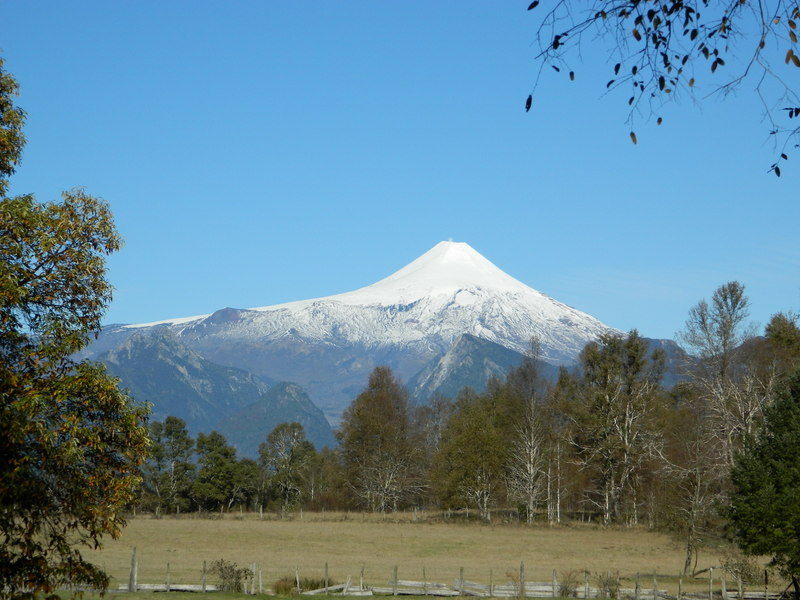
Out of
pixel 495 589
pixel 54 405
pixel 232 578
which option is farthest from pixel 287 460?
pixel 54 405

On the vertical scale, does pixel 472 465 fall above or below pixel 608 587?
above

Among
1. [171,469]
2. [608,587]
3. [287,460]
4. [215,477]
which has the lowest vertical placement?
[608,587]

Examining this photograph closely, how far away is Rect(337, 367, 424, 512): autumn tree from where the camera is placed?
81750mm

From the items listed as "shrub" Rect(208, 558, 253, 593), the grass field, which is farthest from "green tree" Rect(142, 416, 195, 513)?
"shrub" Rect(208, 558, 253, 593)

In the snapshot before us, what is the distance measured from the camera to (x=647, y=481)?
66.9 metres

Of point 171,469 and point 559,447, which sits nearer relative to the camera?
point 559,447

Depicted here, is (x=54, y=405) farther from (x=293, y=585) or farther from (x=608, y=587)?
(x=608, y=587)

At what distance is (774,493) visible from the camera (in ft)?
94.1

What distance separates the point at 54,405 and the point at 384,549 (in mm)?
39370

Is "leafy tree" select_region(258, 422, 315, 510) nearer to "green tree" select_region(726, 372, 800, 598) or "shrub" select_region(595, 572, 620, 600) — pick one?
"shrub" select_region(595, 572, 620, 600)

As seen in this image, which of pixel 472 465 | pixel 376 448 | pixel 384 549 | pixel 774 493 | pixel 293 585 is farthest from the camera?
pixel 376 448

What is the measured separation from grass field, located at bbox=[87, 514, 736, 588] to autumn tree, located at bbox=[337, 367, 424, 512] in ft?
39.6

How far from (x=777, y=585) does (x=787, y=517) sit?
32.2 feet

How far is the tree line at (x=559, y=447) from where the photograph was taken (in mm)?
46406
